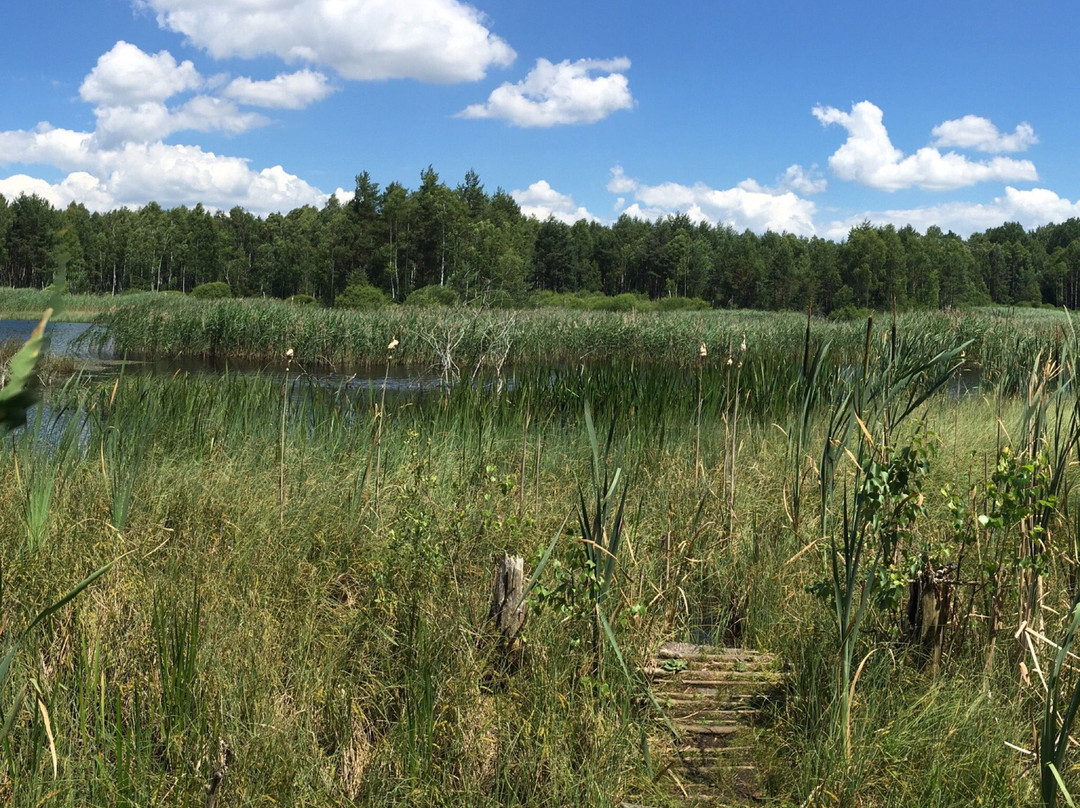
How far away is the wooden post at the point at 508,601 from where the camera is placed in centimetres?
257

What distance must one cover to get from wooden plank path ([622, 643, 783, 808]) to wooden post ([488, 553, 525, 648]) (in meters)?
0.46

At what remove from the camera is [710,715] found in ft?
8.44

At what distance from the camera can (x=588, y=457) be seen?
5.36 m

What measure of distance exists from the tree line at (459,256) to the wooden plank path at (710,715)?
34566 millimetres

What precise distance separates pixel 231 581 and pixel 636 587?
147cm

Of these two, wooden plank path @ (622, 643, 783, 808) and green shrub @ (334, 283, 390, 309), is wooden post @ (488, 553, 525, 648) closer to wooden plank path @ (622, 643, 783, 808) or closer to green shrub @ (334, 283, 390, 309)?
wooden plank path @ (622, 643, 783, 808)

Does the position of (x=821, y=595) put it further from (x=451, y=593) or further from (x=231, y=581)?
(x=231, y=581)

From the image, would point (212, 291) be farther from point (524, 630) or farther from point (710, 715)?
point (710, 715)

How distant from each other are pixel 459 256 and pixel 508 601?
45.5 metres

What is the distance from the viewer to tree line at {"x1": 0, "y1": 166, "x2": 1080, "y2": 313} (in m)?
48.5

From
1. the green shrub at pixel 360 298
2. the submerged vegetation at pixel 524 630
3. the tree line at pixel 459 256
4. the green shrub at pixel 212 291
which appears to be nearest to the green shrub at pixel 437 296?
the green shrub at pixel 360 298

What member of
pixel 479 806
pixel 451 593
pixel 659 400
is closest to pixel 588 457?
pixel 659 400

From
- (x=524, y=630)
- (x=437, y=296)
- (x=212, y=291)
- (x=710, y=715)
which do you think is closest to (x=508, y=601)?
(x=524, y=630)

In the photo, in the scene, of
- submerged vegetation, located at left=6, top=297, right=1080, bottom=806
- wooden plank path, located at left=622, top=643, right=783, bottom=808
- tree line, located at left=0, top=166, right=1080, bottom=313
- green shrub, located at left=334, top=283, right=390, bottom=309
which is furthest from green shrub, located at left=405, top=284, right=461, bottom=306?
wooden plank path, located at left=622, top=643, right=783, bottom=808
